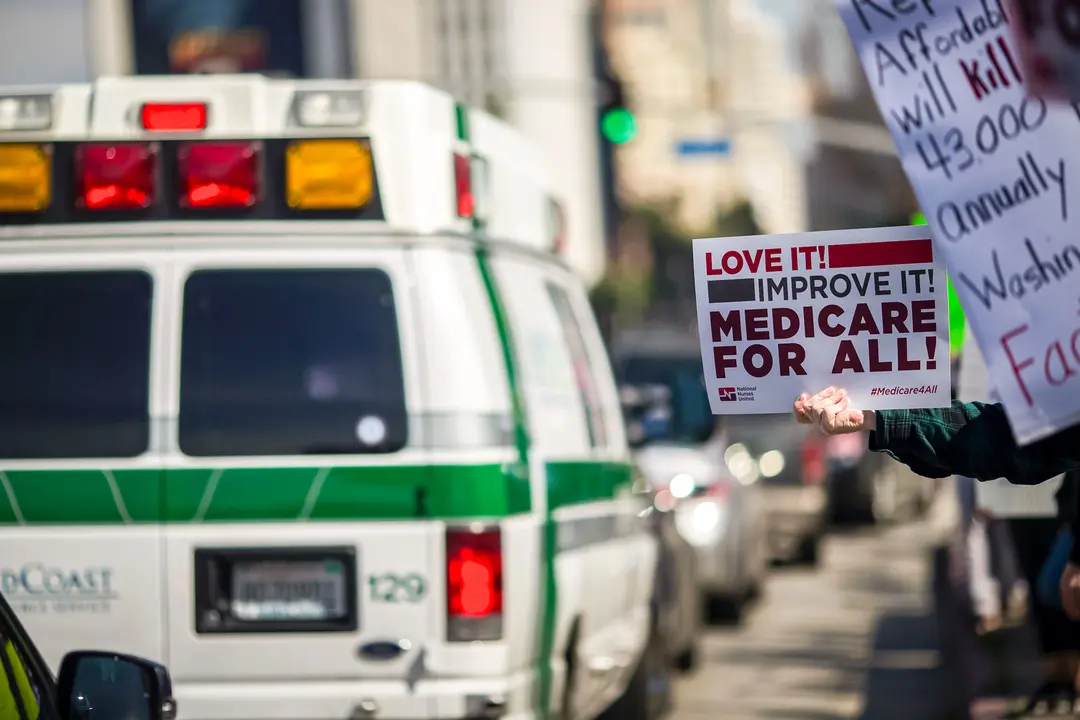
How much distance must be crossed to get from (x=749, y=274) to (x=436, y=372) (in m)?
1.98

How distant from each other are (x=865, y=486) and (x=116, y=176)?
58.9 feet

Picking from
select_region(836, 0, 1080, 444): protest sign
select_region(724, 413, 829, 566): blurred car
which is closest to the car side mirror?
select_region(836, 0, 1080, 444): protest sign

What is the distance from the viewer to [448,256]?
6129mm

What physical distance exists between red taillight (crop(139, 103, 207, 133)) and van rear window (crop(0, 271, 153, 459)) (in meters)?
0.45

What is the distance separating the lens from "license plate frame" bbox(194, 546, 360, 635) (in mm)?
5941

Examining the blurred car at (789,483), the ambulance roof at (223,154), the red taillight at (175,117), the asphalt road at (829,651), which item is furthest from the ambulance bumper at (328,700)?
the blurred car at (789,483)

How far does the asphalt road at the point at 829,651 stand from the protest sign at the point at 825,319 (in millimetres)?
6508

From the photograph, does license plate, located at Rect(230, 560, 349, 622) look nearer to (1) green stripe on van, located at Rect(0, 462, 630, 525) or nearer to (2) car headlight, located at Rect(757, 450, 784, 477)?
(1) green stripe on van, located at Rect(0, 462, 630, 525)

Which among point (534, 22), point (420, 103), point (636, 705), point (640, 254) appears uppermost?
point (534, 22)

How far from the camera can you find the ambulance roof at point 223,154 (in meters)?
6.08

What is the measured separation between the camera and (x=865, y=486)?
2327cm

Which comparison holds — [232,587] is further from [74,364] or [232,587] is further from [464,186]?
[464,186]

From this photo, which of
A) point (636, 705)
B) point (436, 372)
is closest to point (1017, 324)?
point (436, 372)

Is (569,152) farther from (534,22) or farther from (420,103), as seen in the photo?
(420,103)
